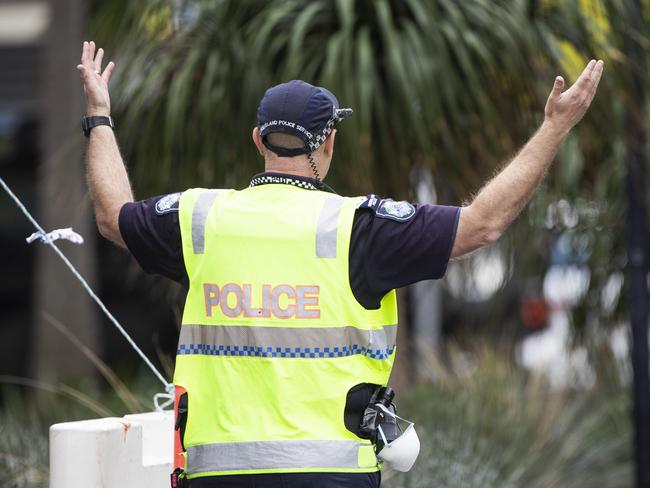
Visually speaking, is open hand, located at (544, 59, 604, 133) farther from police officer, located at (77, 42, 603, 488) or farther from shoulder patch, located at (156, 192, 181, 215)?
shoulder patch, located at (156, 192, 181, 215)

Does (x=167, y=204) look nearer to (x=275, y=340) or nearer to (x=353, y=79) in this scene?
(x=275, y=340)

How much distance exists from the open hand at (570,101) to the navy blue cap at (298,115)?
52 cm

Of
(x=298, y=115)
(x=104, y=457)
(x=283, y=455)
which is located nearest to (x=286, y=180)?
(x=298, y=115)

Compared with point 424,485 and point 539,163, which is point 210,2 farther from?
point 539,163

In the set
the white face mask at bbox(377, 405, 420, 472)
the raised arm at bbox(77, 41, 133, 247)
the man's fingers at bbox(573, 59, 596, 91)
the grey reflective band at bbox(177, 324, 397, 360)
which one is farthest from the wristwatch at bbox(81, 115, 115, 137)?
the man's fingers at bbox(573, 59, 596, 91)

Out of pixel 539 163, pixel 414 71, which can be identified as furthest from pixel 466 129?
pixel 539 163

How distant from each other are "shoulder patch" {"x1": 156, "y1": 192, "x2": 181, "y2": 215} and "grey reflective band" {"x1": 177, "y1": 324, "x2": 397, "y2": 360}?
29 centimetres

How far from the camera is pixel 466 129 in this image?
18.7ft

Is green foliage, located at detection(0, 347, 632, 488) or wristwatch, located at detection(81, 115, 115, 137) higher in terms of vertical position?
wristwatch, located at detection(81, 115, 115, 137)

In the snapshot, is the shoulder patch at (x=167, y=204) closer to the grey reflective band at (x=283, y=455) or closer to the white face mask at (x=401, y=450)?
the grey reflective band at (x=283, y=455)

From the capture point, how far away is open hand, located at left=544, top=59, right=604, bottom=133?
111 inches

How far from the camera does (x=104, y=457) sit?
10.9ft

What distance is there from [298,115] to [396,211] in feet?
1.08

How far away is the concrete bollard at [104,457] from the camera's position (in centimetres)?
331
